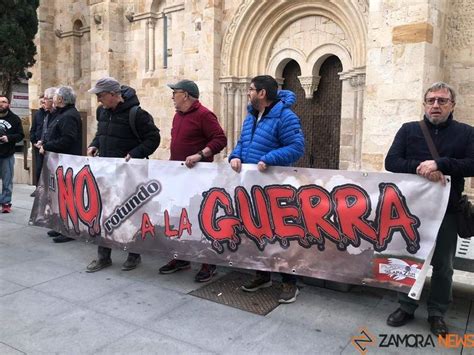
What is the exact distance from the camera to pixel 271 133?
3.63 m

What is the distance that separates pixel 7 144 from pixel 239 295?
5.25m

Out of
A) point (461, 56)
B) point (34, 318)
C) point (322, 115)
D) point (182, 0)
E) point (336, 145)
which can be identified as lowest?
point (34, 318)

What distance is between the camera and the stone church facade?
5824 mm

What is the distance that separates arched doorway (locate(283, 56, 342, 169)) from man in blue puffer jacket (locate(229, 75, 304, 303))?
183 inches

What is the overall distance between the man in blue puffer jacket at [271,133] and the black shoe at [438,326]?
1.08 m

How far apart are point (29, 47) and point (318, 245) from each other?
1400 cm

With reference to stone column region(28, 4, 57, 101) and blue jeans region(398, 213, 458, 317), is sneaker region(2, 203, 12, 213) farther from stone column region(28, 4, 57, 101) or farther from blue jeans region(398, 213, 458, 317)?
stone column region(28, 4, 57, 101)

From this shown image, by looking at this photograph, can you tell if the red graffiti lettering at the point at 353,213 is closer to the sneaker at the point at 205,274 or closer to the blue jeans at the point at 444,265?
the blue jeans at the point at 444,265

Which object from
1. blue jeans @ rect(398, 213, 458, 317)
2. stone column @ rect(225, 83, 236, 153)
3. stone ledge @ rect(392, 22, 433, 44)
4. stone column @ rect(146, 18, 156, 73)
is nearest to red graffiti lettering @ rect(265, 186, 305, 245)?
blue jeans @ rect(398, 213, 458, 317)

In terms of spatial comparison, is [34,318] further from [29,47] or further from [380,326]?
[29,47]

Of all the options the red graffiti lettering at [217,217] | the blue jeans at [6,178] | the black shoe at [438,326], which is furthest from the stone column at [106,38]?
the black shoe at [438,326]

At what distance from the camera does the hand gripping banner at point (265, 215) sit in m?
3.11

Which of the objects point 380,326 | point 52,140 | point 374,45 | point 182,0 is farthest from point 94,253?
point 182,0

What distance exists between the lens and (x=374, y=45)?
5.99m
